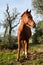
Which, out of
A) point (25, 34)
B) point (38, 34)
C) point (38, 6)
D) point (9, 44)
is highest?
point (38, 6)

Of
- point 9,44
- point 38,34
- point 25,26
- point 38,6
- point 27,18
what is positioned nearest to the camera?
point 27,18

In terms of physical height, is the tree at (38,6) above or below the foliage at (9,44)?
above

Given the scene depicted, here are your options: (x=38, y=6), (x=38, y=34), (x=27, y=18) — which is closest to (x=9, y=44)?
(x=38, y=34)

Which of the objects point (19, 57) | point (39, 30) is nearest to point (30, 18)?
point (19, 57)

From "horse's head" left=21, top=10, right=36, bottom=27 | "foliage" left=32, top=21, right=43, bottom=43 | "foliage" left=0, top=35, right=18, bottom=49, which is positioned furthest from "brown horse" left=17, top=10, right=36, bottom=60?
"foliage" left=32, top=21, right=43, bottom=43

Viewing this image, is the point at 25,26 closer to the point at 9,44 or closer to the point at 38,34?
the point at 9,44

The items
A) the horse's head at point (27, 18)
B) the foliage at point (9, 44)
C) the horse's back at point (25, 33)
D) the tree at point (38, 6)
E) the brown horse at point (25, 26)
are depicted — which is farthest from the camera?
the tree at point (38, 6)

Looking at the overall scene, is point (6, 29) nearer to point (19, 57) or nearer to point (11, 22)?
point (11, 22)

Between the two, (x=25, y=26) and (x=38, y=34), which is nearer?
(x=25, y=26)

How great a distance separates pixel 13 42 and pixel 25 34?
21548 millimetres

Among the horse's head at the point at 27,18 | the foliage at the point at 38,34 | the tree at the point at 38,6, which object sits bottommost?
the horse's head at the point at 27,18

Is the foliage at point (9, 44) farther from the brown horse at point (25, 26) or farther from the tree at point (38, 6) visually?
the brown horse at point (25, 26)

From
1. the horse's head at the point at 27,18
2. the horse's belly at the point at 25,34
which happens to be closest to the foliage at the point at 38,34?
the horse's belly at the point at 25,34

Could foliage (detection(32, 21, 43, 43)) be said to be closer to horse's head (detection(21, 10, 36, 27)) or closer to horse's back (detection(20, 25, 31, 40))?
horse's back (detection(20, 25, 31, 40))
